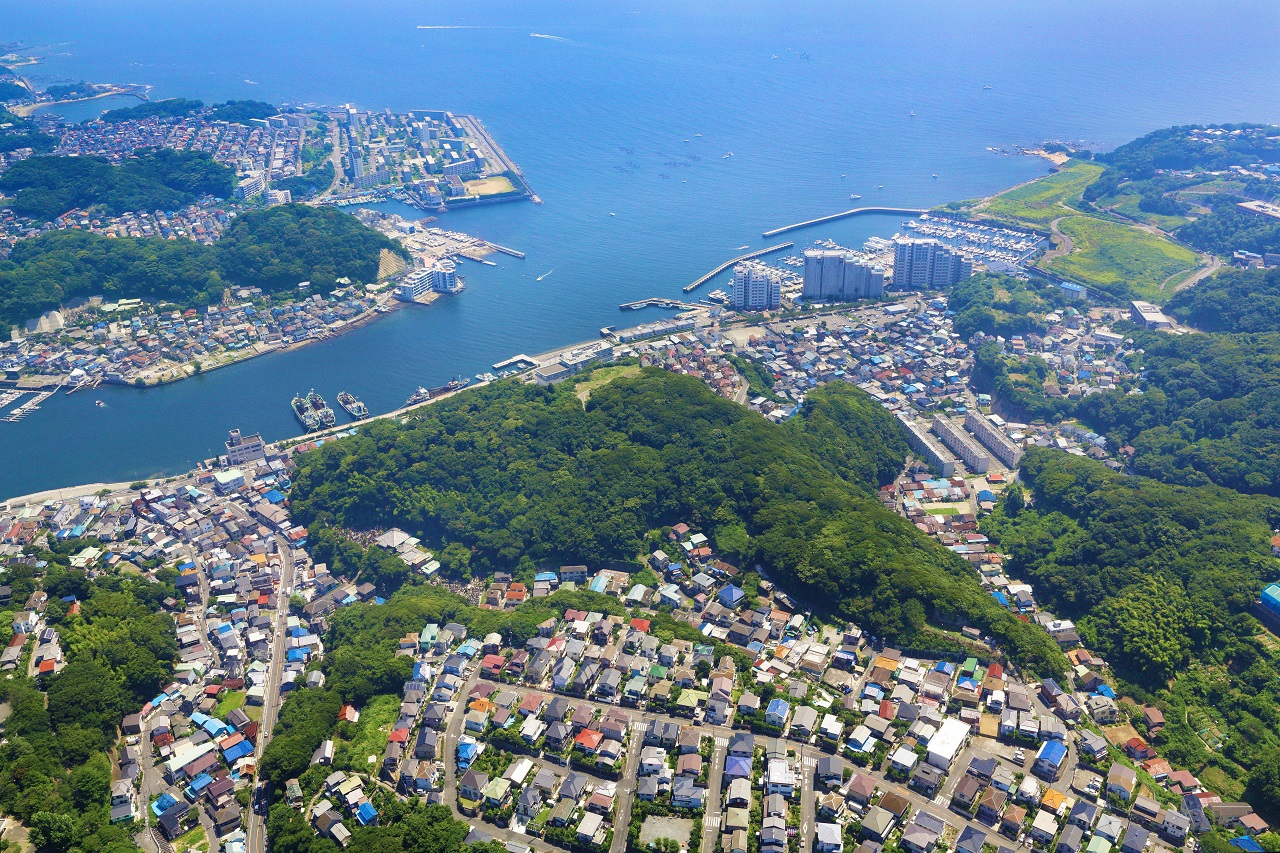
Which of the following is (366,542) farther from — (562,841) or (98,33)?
(98,33)

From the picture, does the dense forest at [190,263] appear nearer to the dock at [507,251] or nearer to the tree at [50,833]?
the dock at [507,251]

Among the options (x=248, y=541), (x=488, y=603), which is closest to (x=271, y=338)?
(x=248, y=541)

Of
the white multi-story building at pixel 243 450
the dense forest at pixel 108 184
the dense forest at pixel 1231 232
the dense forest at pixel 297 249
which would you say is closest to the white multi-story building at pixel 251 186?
the dense forest at pixel 108 184

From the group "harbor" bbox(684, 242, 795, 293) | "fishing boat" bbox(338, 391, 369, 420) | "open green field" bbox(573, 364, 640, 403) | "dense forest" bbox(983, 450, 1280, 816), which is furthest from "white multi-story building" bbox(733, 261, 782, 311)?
"fishing boat" bbox(338, 391, 369, 420)

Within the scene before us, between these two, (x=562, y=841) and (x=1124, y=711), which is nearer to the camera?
(x=562, y=841)

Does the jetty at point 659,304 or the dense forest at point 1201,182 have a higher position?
the dense forest at point 1201,182

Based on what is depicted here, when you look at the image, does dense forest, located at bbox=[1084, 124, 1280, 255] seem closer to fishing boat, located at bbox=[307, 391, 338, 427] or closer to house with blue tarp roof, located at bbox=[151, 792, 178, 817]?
fishing boat, located at bbox=[307, 391, 338, 427]
